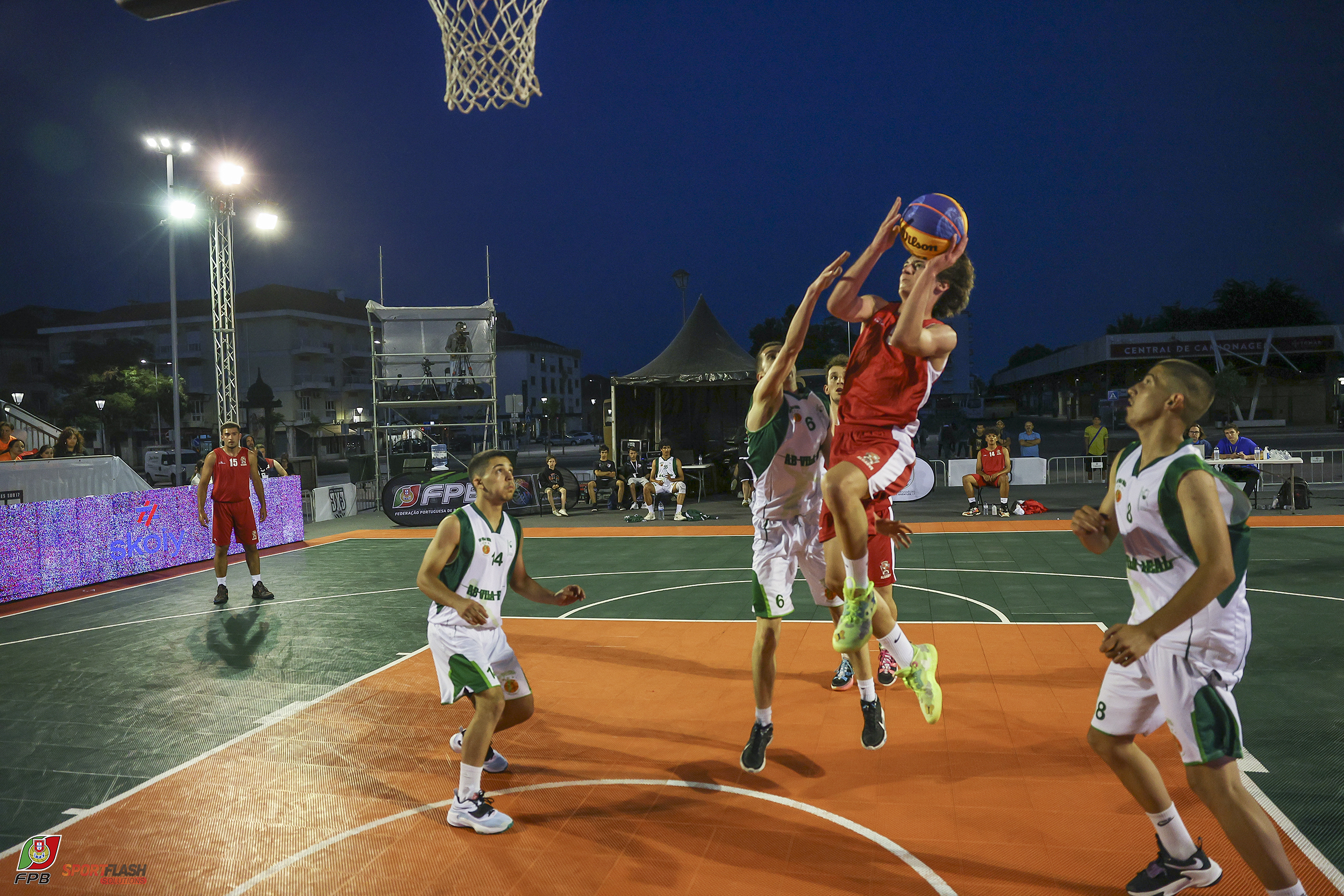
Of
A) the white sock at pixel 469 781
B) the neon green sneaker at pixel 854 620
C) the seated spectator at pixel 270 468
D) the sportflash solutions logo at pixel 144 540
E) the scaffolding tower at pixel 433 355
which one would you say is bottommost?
the white sock at pixel 469 781

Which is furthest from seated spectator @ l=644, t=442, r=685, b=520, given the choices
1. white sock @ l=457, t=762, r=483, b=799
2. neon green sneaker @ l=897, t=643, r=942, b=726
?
white sock @ l=457, t=762, r=483, b=799

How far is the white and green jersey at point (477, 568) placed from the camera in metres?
4.07

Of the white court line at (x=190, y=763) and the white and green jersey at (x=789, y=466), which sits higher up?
the white and green jersey at (x=789, y=466)

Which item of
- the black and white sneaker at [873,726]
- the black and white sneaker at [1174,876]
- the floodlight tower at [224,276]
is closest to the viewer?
the black and white sneaker at [1174,876]

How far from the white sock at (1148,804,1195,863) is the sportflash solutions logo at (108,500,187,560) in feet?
40.6

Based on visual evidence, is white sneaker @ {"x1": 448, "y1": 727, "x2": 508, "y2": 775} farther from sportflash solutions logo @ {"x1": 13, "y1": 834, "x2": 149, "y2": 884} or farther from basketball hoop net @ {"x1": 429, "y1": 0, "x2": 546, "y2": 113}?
basketball hoop net @ {"x1": 429, "y1": 0, "x2": 546, "y2": 113}

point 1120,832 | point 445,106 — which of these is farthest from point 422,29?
point 1120,832

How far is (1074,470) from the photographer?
2098 centimetres

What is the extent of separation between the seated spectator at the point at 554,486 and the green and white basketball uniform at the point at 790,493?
1286 cm

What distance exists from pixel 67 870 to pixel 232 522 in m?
6.41

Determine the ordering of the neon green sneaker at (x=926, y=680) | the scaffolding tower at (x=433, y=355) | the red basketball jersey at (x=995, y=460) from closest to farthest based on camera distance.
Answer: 1. the neon green sneaker at (x=926, y=680)
2. the red basketball jersey at (x=995, y=460)
3. the scaffolding tower at (x=433, y=355)

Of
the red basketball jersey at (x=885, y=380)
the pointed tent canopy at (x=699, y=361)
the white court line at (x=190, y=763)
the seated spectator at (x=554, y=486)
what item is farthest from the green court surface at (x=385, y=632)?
the pointed tent canopy at (x=699, y=361)

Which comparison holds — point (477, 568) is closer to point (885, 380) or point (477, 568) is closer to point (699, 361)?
point (885, 380)

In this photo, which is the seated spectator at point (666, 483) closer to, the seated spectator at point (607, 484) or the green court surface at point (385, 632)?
the seated spectator at point (607, 484)
